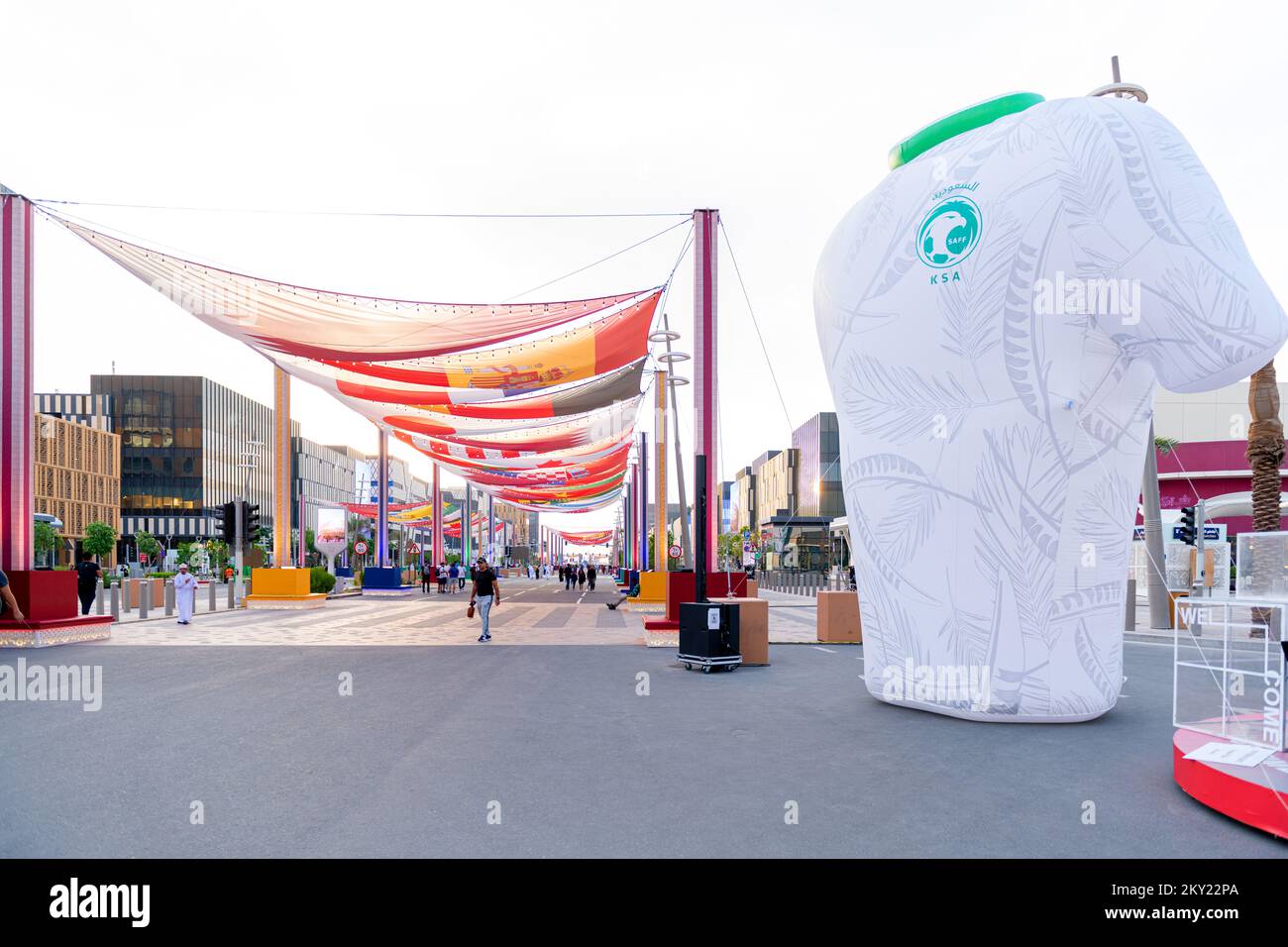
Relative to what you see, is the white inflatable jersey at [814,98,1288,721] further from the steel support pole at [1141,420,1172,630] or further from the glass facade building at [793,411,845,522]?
the glass facade building at [793,411,845,522]

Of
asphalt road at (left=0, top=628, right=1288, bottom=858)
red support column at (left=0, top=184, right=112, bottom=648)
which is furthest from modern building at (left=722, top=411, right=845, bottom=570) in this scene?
asphalt road at (left=0, top=628, right=1288, bottom=858)

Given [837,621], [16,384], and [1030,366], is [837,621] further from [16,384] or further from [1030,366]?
[16,384]

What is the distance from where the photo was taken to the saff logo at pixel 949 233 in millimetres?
7465

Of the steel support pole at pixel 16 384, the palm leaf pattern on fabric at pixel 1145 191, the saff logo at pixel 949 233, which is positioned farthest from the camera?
the steel support pole at pixel 16 384

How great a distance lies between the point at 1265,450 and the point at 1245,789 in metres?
16.1

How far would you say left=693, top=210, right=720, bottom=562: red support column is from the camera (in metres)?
14.2

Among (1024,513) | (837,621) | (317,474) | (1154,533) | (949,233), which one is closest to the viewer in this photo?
(1024,513)

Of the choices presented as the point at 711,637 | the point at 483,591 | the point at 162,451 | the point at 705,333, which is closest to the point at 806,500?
the point at 483,591

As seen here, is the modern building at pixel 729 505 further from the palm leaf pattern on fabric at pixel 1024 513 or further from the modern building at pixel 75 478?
the palm leaf pattern on fabric at pixel 1024 513

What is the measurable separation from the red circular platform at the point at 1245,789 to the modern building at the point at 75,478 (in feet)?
260

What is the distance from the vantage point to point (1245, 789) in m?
4.79

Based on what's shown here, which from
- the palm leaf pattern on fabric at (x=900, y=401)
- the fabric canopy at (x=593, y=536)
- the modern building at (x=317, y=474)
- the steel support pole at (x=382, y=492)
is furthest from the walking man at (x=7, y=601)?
the fabric canopy at (x=593, y=536)
